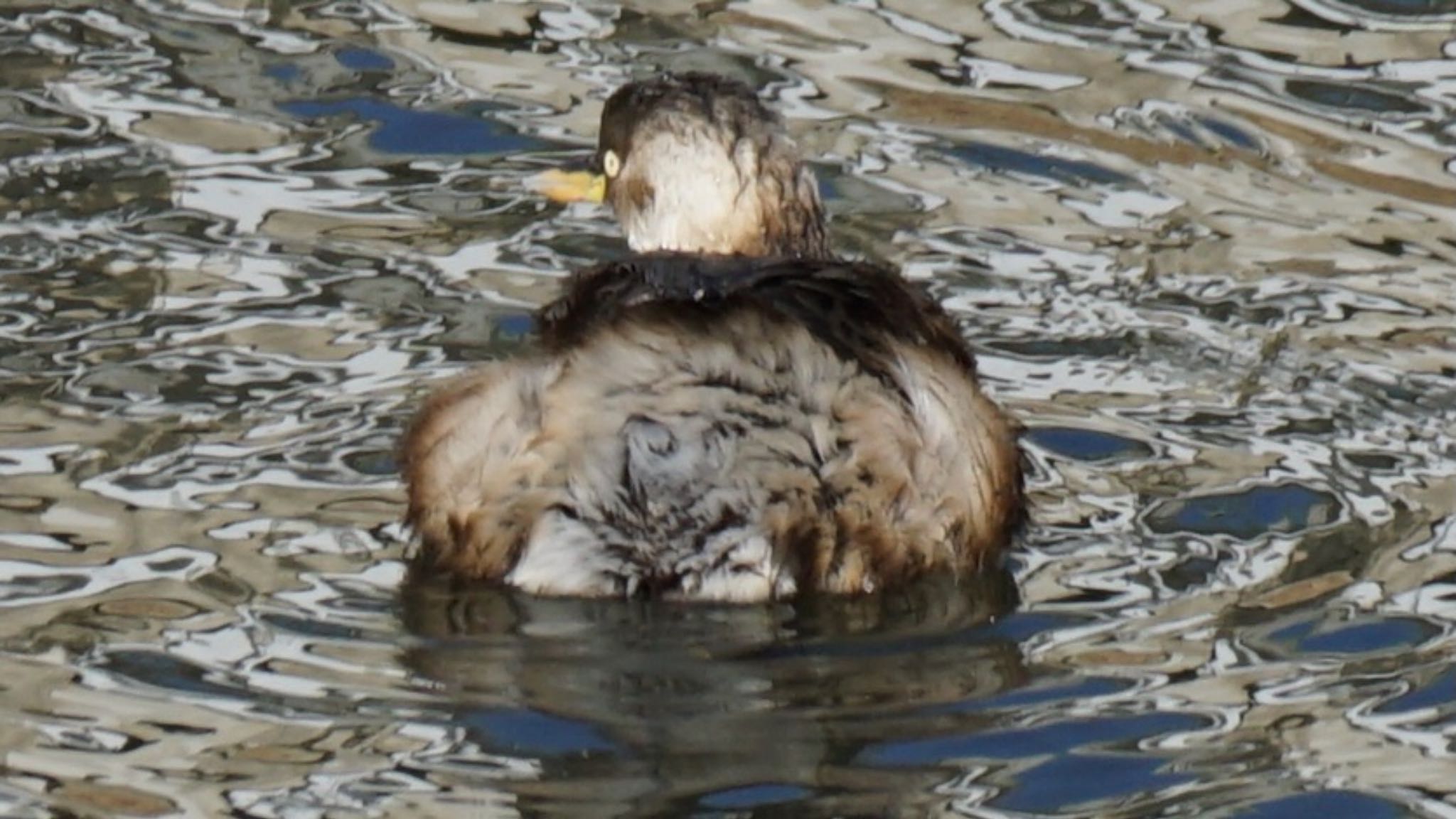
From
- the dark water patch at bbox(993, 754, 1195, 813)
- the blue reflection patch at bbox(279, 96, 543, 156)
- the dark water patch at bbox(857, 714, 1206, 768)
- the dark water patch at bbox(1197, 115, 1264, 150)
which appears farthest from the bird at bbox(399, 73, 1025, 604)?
the dark water patch at bbox(1197, 115, 1264, 150)

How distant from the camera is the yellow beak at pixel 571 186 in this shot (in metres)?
8.45

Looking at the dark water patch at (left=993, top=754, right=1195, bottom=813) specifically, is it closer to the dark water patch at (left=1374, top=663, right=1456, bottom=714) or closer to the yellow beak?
the dark water patch at (left=1374, top=663, right=1456, bottom=714)

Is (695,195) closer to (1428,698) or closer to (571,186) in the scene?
(571,186)

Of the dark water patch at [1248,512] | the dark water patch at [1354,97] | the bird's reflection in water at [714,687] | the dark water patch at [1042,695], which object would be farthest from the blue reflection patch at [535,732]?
the dark water patch at [1354,97]

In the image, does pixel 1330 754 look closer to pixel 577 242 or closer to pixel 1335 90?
pixel 577 242

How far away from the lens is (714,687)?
6.20 metres

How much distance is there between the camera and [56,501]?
709cm

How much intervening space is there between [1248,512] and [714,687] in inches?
61.8

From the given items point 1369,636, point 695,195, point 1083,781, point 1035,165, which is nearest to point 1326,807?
point 1083,781

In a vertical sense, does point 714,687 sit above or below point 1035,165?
below

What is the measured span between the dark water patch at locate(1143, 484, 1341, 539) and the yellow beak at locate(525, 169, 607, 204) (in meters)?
1.90

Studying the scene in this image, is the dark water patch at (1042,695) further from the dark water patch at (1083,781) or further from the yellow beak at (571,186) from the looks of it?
the yellow beak at (571,186)

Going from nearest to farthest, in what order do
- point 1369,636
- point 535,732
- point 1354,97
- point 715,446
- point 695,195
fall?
point 535,732, point 715,446, point 1369,636, point 695,195, point 1354,97

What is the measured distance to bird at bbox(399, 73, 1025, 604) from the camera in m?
6.36
